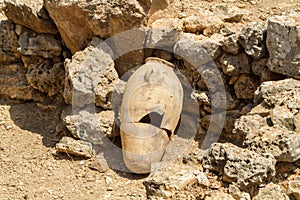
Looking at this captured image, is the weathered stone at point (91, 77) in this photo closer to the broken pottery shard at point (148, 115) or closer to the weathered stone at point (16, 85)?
the broken pottery shard at point (148, 115)

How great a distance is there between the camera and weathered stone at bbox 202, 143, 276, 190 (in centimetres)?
450

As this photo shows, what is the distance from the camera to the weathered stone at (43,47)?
20.5 feet

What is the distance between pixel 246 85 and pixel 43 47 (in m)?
2.48

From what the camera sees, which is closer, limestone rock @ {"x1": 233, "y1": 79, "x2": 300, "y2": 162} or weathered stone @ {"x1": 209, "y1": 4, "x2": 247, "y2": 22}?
limestone rock @ {"x1": 233, "y1": 79, "x2": 300, "y2": 162}

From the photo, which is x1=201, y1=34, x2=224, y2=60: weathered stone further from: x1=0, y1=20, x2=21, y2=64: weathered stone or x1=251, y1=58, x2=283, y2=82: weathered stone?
x1=0, y1=20, x2=21, y2=64: weathered stone

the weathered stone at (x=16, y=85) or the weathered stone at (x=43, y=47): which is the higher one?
the weathered stone at (x=43, y=47)

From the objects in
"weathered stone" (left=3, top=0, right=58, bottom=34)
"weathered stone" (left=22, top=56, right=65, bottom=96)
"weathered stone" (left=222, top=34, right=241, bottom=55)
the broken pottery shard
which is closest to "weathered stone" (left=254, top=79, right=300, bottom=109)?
"weathered stone" (left=222, top=34, right=241, bottom=55)

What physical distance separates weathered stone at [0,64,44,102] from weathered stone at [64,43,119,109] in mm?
797

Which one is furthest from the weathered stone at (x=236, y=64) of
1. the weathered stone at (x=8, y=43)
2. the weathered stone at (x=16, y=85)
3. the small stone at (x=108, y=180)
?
the weathered stone at (x=8, y=43)

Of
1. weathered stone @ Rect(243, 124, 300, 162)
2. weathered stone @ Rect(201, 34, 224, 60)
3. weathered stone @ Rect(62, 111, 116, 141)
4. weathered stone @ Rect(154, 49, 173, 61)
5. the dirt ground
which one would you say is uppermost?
weathered stone @ Rect(201, 34, 224, 60)

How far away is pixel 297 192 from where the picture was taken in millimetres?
4605

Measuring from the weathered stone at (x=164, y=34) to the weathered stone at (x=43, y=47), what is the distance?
117cm

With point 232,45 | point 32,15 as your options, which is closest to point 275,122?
point 232,45

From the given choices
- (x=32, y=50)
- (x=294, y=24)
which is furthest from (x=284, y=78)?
(x=32, y=50)
